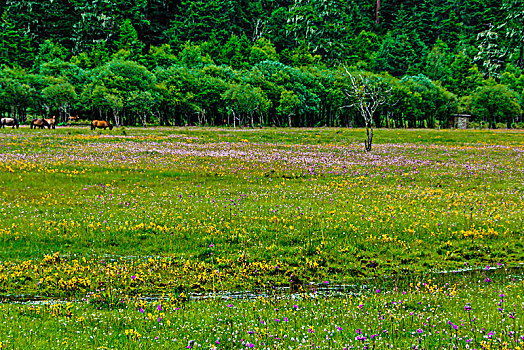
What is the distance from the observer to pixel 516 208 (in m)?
20.3

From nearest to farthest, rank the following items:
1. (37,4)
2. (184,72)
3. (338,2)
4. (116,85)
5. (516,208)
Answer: (516,208) < (116,85) < (184,72) < (37,4) < (338,2)

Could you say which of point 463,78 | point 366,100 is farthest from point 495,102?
point 366,100

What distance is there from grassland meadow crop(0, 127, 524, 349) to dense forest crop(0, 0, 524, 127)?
31706 millimetres

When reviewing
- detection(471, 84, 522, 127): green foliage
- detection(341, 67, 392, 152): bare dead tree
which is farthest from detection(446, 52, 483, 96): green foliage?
detection(341, 67, 392, 152): bare dead tree

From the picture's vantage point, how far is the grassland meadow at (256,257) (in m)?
7.90

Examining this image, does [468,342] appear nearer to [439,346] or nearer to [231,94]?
[439,346]

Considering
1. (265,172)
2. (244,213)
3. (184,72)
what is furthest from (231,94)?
(244,213)

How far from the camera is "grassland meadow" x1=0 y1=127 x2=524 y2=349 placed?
25.9 ft

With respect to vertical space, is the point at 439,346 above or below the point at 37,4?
below

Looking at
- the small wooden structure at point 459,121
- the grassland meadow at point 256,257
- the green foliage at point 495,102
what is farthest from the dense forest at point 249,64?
the grassland meadow at point 256,257

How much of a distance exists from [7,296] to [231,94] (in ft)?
272

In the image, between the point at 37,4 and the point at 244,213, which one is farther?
the point at 37,4

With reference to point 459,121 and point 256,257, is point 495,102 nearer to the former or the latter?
point 459,121

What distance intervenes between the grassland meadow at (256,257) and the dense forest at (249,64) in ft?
104
